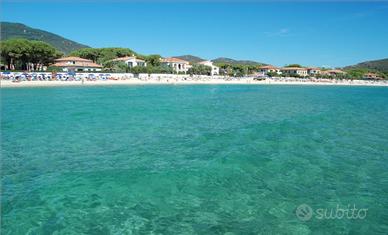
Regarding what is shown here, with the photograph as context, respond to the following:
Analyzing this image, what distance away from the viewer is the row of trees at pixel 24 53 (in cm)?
5497

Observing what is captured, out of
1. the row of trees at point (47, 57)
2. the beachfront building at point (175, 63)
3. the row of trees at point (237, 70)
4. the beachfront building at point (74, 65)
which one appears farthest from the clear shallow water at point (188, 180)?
the row of trees at point (237, 70)

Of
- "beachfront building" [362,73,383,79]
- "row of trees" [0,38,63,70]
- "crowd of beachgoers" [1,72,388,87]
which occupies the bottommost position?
"crowd of beachgoers" [1,72,388,87]

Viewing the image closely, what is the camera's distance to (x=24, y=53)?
186 feet

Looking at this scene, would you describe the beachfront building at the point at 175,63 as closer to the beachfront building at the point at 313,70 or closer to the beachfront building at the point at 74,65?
the beachfront building at the point at 74,65

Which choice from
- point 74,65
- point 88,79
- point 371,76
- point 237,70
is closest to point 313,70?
point 371,76

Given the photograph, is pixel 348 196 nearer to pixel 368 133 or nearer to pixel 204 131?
pixel 204 131

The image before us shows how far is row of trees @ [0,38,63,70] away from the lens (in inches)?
2164

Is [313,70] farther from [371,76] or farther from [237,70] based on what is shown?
[237,70]

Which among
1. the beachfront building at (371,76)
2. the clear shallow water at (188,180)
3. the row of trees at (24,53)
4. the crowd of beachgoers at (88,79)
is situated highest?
the row of trees at (24,53)

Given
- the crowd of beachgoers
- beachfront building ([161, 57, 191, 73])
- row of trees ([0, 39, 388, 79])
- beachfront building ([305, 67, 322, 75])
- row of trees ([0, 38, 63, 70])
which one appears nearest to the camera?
the crowd of beachgoers

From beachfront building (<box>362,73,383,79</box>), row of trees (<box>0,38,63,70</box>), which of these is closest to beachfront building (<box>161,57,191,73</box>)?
row of trees (<box>0,38,63,70</box>)

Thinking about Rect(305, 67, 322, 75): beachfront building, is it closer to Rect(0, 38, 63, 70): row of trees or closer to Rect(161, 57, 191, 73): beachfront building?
Rect(161, 57, 191, 73): beachfront building

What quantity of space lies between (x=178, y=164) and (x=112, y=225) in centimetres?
343

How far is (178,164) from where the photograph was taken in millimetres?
8281
